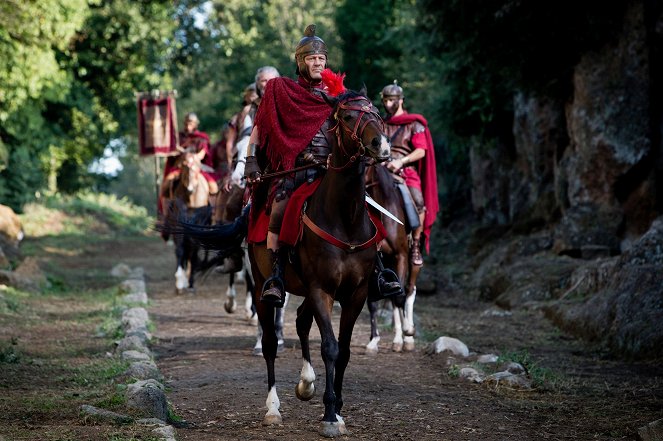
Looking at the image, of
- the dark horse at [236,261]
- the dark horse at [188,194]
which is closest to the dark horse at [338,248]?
the dark horse at [236,261]

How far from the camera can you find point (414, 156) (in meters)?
12.0

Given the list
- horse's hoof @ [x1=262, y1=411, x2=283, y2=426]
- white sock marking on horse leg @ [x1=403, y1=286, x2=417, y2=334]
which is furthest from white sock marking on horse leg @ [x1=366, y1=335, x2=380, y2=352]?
horse's hoof @ [x1=262, y1=411, x2=283, y2=426]

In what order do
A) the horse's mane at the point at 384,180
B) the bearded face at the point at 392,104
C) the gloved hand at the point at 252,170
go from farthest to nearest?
the bearded face at the point at 392,104 → the horse's mane at the point at 384,180 → the gloved hand at the point at 252,170

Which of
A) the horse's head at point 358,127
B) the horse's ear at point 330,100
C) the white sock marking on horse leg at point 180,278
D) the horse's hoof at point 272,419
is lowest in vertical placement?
the horse's hoof at point 272,419

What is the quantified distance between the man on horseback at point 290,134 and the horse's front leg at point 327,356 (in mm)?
409

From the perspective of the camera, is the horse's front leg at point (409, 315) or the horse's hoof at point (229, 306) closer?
the horse's front leg at point (409, 315)

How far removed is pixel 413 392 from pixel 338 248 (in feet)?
7.08

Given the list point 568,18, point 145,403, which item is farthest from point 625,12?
point 145,403

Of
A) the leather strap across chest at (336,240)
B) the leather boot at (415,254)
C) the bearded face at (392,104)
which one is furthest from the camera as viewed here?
the bearded face at (392,104)

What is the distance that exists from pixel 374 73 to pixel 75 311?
23.3 meters

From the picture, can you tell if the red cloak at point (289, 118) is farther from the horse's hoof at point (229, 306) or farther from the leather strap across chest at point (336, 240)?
the horse's hoof at point (229, 306)

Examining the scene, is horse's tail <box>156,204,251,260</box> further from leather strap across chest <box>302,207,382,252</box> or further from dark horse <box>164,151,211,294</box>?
dark horse <box>164,151,211,294</box>

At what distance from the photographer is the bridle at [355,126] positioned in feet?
22.5

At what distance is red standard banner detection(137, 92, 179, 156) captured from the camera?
25688 millimetres
